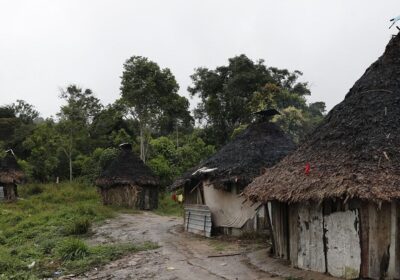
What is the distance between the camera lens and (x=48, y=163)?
36.7 meters

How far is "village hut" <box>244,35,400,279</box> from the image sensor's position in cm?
847

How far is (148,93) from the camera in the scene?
105ft

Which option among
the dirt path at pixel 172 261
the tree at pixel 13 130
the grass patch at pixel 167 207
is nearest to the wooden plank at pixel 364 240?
the dirt path at pixel 172 261

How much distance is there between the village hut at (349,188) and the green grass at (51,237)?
501 centimetres

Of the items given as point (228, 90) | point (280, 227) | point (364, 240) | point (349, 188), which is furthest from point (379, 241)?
point (228, 90)

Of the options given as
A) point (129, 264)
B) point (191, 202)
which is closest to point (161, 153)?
point (191, 202)

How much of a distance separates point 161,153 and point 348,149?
89.3 ft

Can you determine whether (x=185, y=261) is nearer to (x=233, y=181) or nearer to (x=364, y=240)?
(x=233, y=181)

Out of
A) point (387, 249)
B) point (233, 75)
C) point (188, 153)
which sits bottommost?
point (387, 249)

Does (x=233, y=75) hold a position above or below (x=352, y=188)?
above

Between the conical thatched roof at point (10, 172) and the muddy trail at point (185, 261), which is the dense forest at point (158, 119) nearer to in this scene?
the conical thatched roof at point (10, 172)

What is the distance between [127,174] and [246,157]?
Result: 37.8ft

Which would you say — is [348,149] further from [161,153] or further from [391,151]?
[161,153]

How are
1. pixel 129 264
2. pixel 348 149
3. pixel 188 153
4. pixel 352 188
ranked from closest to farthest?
pixel 352 188 → pixel 348 149 → pixel 129 264 → pixel 188 153
